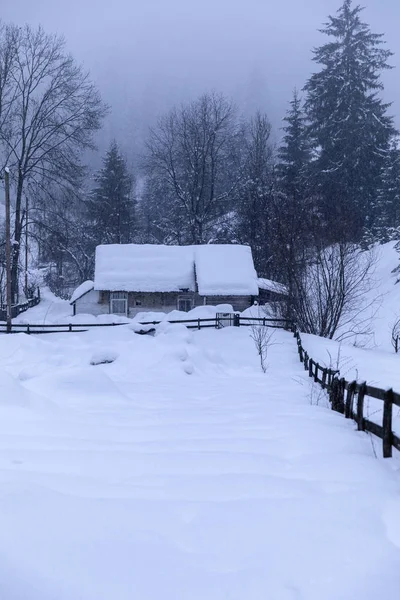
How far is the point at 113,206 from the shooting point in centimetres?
4803

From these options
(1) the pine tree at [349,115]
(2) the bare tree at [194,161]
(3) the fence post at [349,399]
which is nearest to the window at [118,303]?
(2) the bare tree at [194,161]

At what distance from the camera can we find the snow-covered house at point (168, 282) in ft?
104

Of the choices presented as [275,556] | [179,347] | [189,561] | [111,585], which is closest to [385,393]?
[275,556]

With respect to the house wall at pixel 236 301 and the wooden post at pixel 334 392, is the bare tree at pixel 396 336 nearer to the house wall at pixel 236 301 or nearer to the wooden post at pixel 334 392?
the house wall at pixel 236 301

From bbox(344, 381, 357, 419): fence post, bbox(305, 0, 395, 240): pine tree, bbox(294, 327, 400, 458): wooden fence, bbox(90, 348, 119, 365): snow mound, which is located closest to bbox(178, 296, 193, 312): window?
bbox(305, 0, 395, 240): pine tree

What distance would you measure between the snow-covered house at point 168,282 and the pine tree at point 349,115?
11079mm

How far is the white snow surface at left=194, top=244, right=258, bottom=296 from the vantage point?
31.2m

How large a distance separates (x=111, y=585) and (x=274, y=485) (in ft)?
5.89

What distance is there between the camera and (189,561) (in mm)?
2725

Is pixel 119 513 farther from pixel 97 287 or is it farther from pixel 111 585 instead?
pixel 97 287

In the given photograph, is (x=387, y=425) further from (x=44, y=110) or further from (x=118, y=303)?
(x=44, y=110)

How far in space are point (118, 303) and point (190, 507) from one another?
29791mm

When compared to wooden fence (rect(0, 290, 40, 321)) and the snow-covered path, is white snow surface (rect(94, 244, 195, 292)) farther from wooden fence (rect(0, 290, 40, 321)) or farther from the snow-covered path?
the snow-covered path

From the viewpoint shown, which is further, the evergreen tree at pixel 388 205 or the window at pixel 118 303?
the evergreen tree at pixel 388 205
